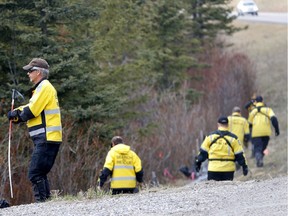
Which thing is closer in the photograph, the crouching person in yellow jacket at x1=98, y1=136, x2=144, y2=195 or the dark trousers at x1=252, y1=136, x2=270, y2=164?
the crouching person in yellow jacket at x1=98, y1=136, x2=144, y2=195

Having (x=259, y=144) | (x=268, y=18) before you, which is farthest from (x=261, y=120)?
(x=268, y=18)

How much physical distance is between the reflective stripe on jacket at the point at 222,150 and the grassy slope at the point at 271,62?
13294mm

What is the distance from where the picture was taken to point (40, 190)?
1183 cm

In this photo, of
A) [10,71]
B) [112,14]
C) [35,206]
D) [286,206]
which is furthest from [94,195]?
[112,14]

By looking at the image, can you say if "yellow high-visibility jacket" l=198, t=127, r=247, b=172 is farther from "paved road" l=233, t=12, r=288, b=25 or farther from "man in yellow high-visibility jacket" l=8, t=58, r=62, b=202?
"paved road" l=233, t=12, r=288, b=25

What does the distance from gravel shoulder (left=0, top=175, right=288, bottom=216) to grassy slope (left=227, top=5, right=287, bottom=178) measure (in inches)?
631

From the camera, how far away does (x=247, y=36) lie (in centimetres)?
6662

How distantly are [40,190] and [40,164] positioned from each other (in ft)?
1.43

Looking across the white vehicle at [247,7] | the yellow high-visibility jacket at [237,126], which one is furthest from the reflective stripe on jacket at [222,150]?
the white vehicle at [247,7]

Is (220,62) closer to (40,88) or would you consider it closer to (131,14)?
(131,14)

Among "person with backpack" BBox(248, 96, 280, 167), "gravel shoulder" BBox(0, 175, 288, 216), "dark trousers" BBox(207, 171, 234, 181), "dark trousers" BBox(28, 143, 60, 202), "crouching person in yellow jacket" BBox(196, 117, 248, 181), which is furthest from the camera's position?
"person with backpack" BBox(248, 96, 280, 167)

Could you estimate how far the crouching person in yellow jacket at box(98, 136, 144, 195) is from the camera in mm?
13406

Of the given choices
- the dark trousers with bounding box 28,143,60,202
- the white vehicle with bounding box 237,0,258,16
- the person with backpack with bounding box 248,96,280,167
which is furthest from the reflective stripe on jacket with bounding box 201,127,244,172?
the white vehicle with bounding box 237,0,258,16

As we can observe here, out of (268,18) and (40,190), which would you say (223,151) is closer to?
(40,190)
